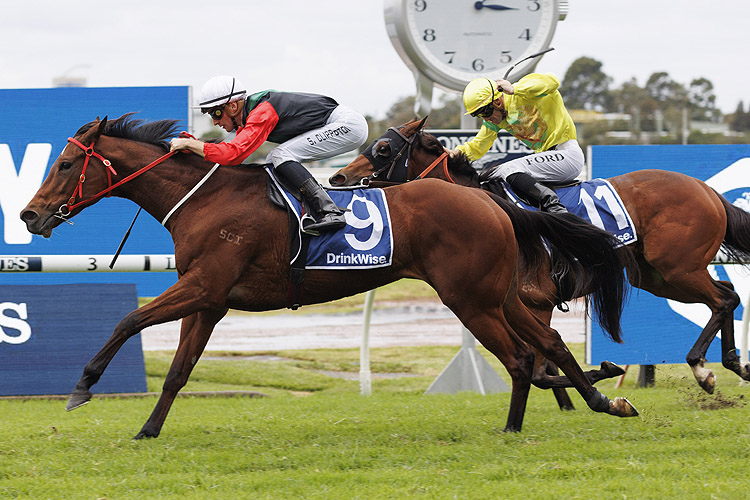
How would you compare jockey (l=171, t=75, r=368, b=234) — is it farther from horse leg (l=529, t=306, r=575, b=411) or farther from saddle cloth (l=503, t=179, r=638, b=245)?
horse leg (l=529, t=306, r=575, b=411)

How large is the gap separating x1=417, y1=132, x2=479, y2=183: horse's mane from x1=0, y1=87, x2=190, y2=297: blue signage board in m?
3.05

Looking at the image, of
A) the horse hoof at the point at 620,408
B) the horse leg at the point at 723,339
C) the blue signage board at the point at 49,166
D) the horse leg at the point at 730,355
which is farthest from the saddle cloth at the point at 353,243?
the blue signage board at the point at 49,166

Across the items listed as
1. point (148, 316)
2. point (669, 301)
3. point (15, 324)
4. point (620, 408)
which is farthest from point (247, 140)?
point (669, 301)

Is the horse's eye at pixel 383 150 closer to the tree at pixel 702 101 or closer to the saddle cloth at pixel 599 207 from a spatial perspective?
the saddle cloth at pixel 599 207

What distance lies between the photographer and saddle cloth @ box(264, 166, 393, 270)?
5320 millimetres

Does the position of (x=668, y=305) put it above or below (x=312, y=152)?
below

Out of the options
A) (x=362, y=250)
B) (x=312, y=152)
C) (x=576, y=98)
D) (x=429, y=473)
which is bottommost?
(x=576, y=98)

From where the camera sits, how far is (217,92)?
541 cm

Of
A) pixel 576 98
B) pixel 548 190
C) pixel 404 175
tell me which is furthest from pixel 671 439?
pixel 576 98

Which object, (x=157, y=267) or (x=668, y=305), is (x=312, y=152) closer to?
(x=157, y=267)

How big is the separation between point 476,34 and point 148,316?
4.47 m

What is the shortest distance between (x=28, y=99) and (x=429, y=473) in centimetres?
613

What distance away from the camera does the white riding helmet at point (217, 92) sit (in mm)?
5402

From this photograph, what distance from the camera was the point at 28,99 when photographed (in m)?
8.73
